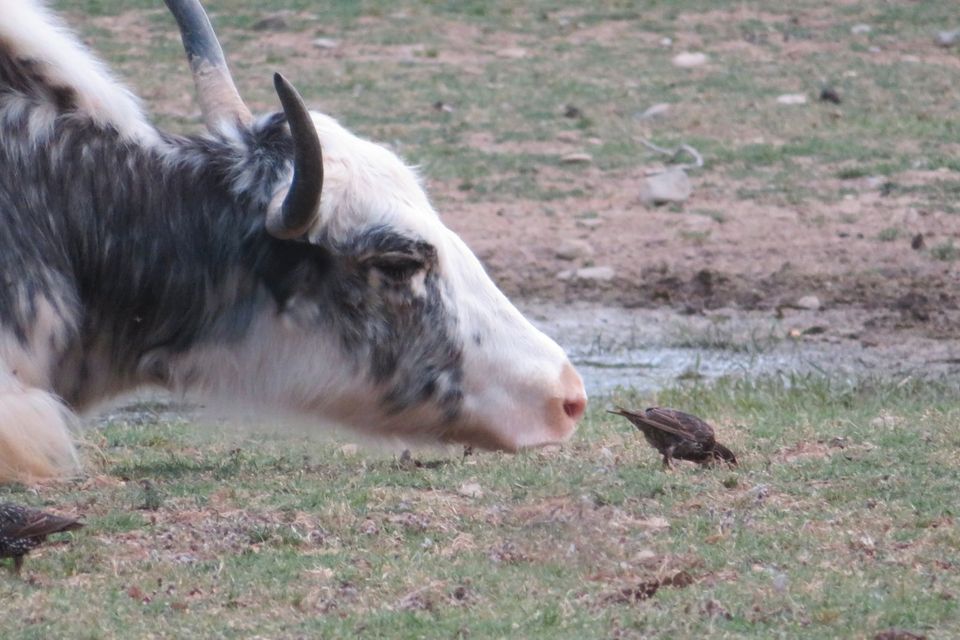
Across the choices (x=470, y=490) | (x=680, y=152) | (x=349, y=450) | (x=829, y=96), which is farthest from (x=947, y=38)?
(x=470, y=490)

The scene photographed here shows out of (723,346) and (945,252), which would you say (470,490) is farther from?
(945,252)

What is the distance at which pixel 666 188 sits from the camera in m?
10.6

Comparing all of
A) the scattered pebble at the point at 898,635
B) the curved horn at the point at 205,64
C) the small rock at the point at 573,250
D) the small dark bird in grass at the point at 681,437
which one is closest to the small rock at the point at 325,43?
the small rock at the point at 573,250

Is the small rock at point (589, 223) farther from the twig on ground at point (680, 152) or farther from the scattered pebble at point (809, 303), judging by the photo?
the scattered pebble at point (809, 303)

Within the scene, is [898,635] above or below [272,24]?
above

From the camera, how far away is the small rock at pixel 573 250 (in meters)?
9.73

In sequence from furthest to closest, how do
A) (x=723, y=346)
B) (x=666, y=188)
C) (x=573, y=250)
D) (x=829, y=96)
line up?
(x=829, y=96)
(x=666, y=188)
(x=573, y=250)
(x=723, y=346)

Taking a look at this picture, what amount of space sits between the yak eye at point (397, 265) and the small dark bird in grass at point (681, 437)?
0.98 meters

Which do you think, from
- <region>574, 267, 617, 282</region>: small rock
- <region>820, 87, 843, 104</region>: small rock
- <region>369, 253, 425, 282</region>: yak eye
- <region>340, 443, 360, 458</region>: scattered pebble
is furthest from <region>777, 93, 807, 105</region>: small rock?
<region>369, 253, 425, 282</region>: yak eye

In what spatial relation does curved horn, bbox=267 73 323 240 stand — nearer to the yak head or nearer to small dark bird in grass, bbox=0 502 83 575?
the yak head

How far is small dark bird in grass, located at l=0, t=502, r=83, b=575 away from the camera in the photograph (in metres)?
3.81

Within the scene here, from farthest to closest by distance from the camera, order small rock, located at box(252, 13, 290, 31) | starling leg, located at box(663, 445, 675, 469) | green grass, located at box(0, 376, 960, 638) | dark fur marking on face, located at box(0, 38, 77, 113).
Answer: small rock, located at box(252, 13, 290, 31) < starling leg, located at box(663, 445, 675, 469) < dark fur marking on face, located at box(0, 38, 77, 113) < green grass, located at box(0, 376, 960, 638)

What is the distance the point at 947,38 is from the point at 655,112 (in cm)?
334

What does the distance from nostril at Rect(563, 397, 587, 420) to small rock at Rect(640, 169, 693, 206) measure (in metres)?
6.29
